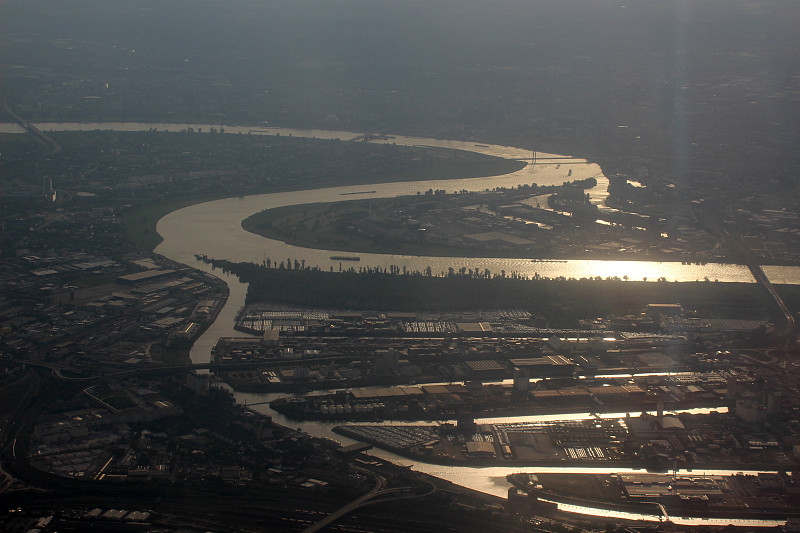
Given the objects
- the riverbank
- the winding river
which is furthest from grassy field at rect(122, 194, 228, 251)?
the riverbank

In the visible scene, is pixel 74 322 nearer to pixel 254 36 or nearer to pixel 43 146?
pixel 43 146

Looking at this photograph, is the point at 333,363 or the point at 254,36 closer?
the point at 333,363

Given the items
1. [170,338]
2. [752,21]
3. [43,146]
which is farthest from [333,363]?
[752,21]

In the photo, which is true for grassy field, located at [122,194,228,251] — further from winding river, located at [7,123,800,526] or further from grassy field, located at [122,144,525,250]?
winding river, located at [7,123,800,526]

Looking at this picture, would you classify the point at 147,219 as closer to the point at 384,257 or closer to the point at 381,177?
the point at 384,257

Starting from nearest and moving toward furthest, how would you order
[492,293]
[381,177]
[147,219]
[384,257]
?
1. [492,293]
2. [384,257]
3. [147,219]
4. [381,177]

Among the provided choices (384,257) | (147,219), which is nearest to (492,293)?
(384,257)

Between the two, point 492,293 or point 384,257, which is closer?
point 492,293

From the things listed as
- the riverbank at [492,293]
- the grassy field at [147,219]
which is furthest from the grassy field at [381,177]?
the riverbank at [492,293]
